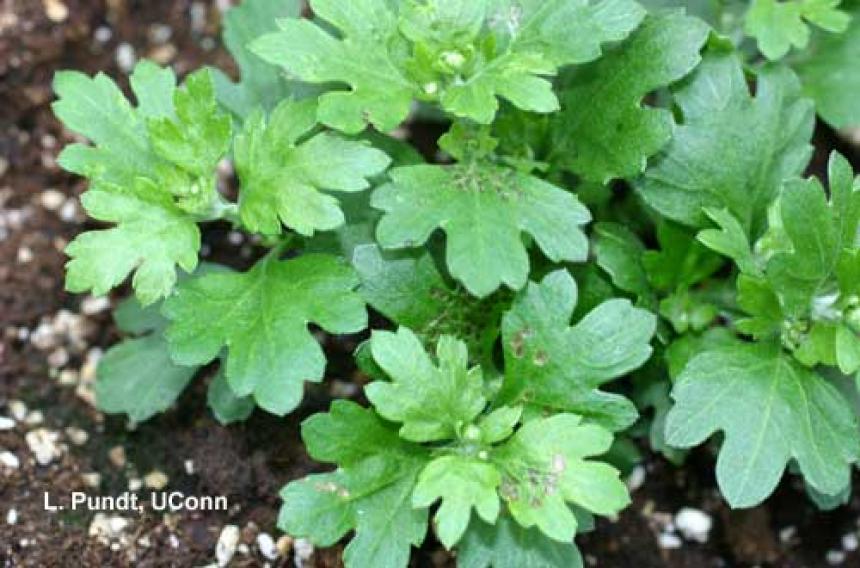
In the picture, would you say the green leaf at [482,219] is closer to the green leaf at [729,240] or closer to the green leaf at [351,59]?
the green leaf at [351,59]

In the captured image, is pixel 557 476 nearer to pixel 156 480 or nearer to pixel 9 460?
pixel 156 480

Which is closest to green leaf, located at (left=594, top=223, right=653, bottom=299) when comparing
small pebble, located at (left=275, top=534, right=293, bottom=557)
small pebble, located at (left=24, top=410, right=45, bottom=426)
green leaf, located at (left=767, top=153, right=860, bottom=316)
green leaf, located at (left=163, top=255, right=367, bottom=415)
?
green leaf, located at (left=767, top=153, right=860, bottom=316)

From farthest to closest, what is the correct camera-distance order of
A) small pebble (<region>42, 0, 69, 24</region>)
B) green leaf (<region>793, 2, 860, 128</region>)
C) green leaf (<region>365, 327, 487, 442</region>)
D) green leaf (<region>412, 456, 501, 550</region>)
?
small pebble (<region>42, 0, 69, 24</region>) → green leaf (<region>793, 2, 860, 128</region>) → green leaf (<region>365, 327, 487, 442</region>) → green leaf (<region>412, 456, 501, 550</region>)

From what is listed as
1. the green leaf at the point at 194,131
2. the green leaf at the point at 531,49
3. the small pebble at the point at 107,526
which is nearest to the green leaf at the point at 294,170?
the green leaf at the point at 194,131

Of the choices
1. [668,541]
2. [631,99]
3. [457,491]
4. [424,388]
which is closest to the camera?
[457,491]

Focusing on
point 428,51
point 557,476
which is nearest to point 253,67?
point 428,51

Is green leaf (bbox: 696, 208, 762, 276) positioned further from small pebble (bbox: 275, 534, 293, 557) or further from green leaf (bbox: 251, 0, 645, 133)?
small pebble (bbox: 275, 534, 293, 557)
